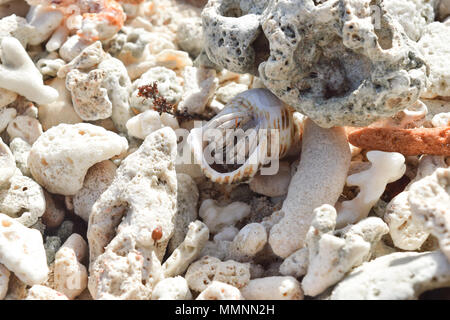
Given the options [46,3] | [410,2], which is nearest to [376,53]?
[410,2]

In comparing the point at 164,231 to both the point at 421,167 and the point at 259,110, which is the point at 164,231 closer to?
the point at 259,110

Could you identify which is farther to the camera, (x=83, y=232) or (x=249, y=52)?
(x=83, y=232)

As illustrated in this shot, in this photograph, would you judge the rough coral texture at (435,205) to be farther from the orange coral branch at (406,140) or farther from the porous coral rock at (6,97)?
the porous coral rock at (6,97)

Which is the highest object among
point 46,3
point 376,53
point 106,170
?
point 376,53

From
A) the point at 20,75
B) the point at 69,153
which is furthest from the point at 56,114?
the point at 69,153

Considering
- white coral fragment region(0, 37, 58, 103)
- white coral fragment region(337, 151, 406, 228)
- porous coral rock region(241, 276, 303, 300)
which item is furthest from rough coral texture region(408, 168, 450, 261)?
white coral fragment region(0, 37, 58, 103)

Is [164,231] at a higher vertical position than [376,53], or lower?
lower

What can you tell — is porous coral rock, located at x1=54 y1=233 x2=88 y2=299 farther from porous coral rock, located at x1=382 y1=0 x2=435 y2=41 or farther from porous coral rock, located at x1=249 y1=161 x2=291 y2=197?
porous coral rock, located at x1=382 y1=0 x2=435 y2=41

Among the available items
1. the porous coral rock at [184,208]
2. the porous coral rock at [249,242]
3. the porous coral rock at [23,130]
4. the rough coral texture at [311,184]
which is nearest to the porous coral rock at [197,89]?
the porous coral rock at [184,208]

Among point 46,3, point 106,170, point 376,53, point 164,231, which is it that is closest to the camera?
point 376,53
